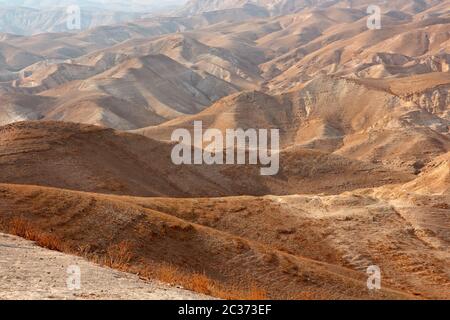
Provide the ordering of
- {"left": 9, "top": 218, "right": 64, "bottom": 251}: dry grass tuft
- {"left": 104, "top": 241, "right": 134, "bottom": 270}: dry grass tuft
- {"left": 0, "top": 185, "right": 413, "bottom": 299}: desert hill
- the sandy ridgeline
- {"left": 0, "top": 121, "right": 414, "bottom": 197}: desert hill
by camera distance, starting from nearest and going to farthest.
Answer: the sandy ridgeline
{"left": 9, "top": 218, "right": 64, "bottom": 251}: dry grass tuft
{"left": 104, "top": 241, "right": 134, "bottom": 270}: dry grass tuft
{"left": 0, "top": 185, "right": 413, "bottom": 299}: desert hill
{"left": 0, "top": 121, "right": 414, "bottom": 197}: desert hill

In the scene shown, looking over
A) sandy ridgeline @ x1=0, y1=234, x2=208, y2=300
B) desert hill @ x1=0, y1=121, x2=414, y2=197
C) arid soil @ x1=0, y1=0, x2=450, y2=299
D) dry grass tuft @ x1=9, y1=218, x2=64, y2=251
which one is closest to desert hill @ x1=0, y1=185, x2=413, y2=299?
arid soil @ x1=0, y1=0, x2=450, y2=299

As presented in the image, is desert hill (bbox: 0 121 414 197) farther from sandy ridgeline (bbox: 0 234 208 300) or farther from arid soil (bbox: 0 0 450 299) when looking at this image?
sandy ridgeline (bbox: 0 234 208 300)

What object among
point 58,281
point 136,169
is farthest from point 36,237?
point 136,169

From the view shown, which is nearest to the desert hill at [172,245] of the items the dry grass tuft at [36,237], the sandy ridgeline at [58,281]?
the dry grass tuft at [36,237]

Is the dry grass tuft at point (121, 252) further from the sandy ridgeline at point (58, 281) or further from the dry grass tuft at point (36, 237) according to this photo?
the sandy ridgeline at point (58, 281)

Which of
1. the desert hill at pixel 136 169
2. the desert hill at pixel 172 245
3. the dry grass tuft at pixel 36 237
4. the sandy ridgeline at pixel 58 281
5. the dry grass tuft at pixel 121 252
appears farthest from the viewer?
the desert hill at pixel 136 169

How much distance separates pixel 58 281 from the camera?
1019cm

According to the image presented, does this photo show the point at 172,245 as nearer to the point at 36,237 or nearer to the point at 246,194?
the point at 36,237

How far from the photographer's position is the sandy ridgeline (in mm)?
9227

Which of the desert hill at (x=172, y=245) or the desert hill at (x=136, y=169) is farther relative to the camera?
the desert hill at (x=136, y=169)

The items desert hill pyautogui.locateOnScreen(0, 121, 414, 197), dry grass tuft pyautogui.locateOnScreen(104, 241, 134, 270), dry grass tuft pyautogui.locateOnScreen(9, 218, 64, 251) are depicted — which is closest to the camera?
dry grass tuft pyautogui.locateOnScreen(9, 218, 64, 251)

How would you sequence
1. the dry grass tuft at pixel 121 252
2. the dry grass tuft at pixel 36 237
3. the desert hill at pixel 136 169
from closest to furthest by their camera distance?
the dry grass tuft at pixel 36 237, the dry grass tuft at pixel 121 252, the desert hill at pixel 136 169

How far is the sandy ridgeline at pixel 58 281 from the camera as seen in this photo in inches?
363
